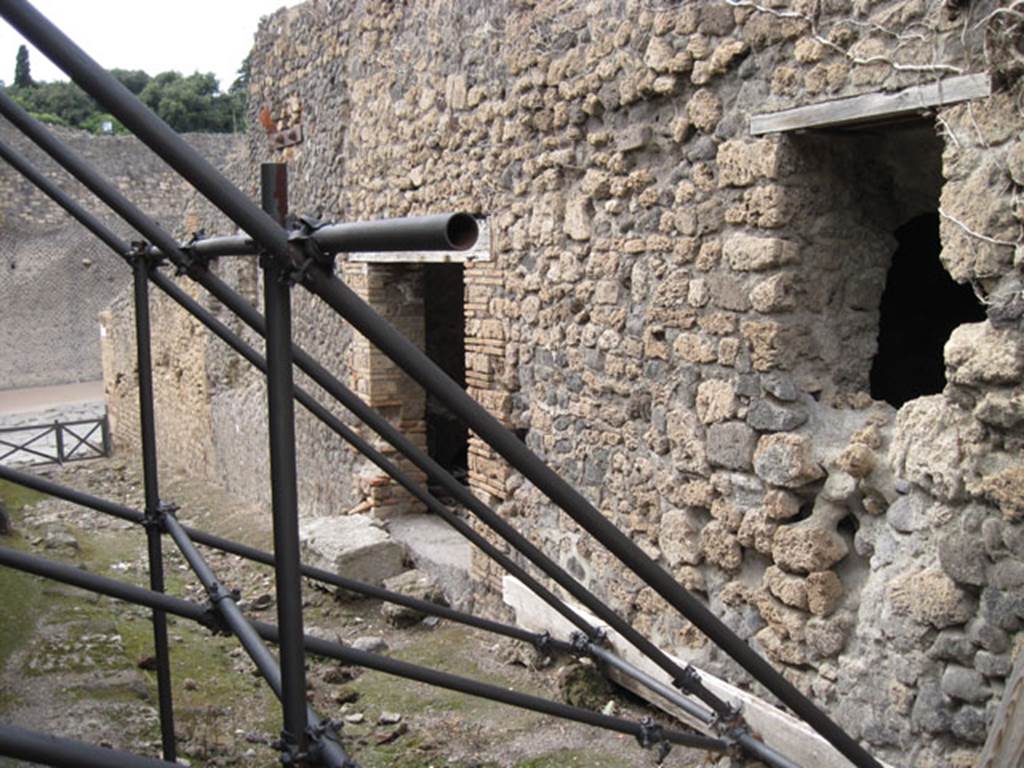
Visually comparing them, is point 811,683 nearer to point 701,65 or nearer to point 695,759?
point 695,759

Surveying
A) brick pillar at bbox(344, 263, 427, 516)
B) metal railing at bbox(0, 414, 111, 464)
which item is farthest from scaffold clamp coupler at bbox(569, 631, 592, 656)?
metal railing at bbox(0, 414, 111, 464)

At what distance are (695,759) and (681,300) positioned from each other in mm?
1974

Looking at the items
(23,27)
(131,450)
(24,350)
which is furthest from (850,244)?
(24,350)

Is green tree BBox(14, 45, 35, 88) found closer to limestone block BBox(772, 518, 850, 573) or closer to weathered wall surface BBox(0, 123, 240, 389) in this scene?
weathered wall surface BBox(0, 123, 240, 389)

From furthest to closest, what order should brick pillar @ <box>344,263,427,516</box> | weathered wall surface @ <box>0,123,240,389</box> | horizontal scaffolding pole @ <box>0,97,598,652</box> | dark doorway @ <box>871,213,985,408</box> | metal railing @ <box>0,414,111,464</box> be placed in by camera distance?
weathered wall surface @ <box>0,123,240,389</box> → metal railing @ <box>0,414,111,464</box> → brick pillar @ <box>344,263,427,516</box> → dark doorway @ <box>871,213,985,408</box> → horizontal scaffolding pole @ <box>0,97,598,652</box>

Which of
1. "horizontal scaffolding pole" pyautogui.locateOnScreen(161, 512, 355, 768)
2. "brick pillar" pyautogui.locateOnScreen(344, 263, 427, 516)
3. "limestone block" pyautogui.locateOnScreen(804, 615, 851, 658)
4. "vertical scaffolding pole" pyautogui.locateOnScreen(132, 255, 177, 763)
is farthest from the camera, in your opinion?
"brick pillar" pyautogui.locateOnScreen(344, 263, 427, 516)

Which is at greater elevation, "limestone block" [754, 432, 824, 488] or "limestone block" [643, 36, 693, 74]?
"limestone block" [643, 36, 693, 74]

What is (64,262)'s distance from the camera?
24.7 meters

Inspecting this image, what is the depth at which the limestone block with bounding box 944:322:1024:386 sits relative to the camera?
3.00m

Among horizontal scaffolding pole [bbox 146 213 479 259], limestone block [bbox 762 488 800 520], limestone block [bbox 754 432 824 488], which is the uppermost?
horizontal scaffolding pole [bbox 146 213 479 259]

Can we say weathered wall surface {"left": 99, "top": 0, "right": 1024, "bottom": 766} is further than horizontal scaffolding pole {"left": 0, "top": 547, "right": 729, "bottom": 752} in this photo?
Yes

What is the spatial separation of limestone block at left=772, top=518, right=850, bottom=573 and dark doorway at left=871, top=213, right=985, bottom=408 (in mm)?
1765

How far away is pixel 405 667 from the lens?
261 cm

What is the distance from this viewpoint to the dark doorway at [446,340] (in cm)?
981
